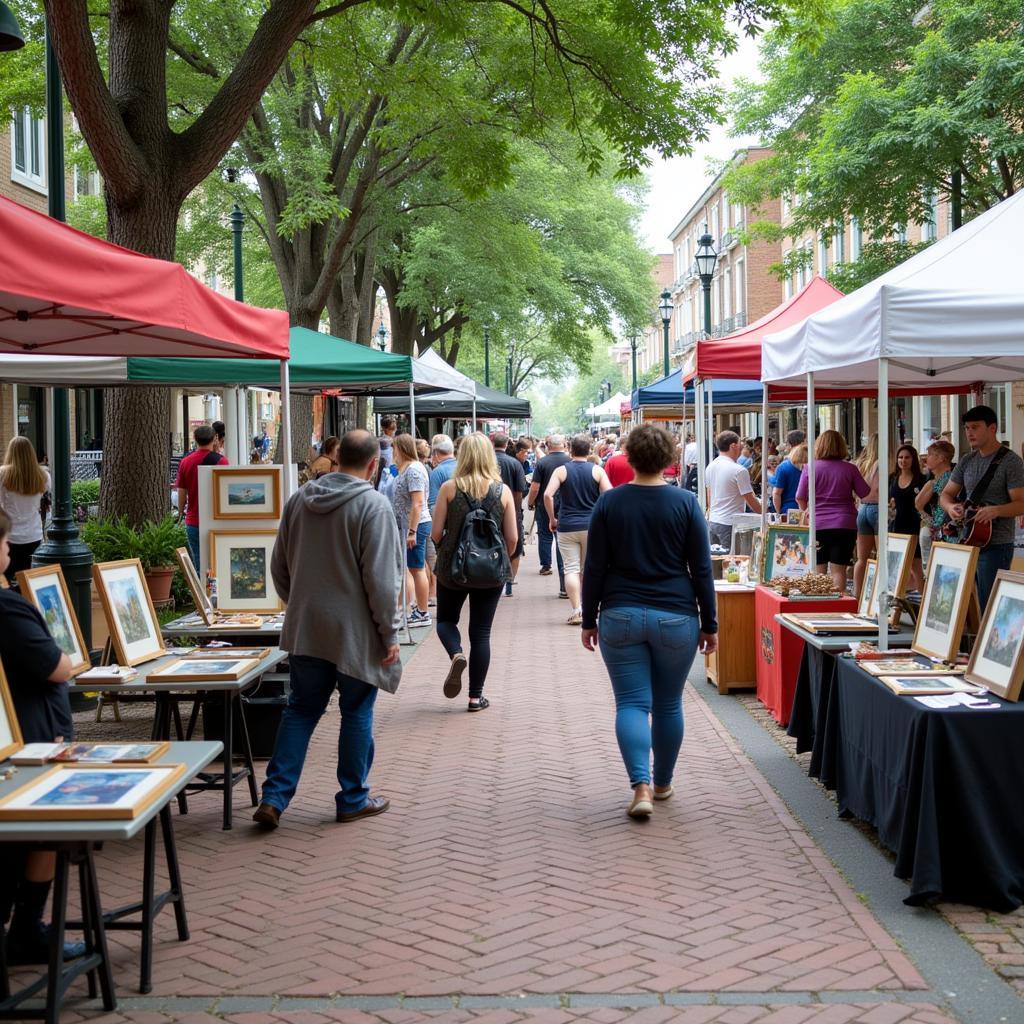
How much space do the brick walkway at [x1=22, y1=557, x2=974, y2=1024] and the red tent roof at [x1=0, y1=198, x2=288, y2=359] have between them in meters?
2.42

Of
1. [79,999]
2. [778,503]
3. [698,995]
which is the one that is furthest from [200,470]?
[778,503]

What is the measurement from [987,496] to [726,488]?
17.2ft

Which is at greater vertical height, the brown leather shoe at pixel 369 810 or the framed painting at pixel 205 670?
the framed painting at pixel 205 670

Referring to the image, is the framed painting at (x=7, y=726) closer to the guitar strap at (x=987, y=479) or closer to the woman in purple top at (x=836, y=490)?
the guitar strap at (x=987, y=479)

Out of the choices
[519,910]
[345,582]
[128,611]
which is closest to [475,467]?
[345,582]

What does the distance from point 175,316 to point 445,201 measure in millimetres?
20414

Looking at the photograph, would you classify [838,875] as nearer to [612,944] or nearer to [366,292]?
[612,944]

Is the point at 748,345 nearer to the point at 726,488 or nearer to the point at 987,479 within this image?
the point at 726,488

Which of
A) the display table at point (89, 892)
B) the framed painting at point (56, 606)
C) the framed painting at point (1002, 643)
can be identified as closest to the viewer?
the display table at point (89, 892)

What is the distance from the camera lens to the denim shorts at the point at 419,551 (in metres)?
13.0

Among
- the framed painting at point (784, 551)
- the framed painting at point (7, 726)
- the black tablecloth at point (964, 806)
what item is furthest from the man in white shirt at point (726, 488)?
the framed painting at point (7, 726)

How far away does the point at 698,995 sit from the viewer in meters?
4.02

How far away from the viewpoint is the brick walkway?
3.99 metres

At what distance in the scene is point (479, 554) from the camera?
331 inches
